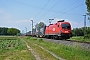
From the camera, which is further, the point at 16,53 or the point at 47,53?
the point at 16,53

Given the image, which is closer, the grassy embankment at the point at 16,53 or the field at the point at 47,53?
the field at the point at 47,53

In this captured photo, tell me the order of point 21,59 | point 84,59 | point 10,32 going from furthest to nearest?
point 10,32 → point 21,59 → point 84,59

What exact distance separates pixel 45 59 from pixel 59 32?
2165cm

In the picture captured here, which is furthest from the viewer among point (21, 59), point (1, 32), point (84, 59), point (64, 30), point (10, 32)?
point (1, 32)

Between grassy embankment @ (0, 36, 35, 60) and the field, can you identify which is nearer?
the field

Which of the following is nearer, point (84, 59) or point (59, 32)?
point (84, 59)

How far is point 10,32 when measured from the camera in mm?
162875

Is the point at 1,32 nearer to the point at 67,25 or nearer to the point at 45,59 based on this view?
the point at 67,25

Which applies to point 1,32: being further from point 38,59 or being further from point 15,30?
point 38,59

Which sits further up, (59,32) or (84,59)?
(59,32)

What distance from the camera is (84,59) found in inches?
490

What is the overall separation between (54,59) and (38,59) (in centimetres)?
118

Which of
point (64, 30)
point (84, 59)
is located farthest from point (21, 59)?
point (64, 30)

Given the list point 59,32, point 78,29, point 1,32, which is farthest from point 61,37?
point 1,32
